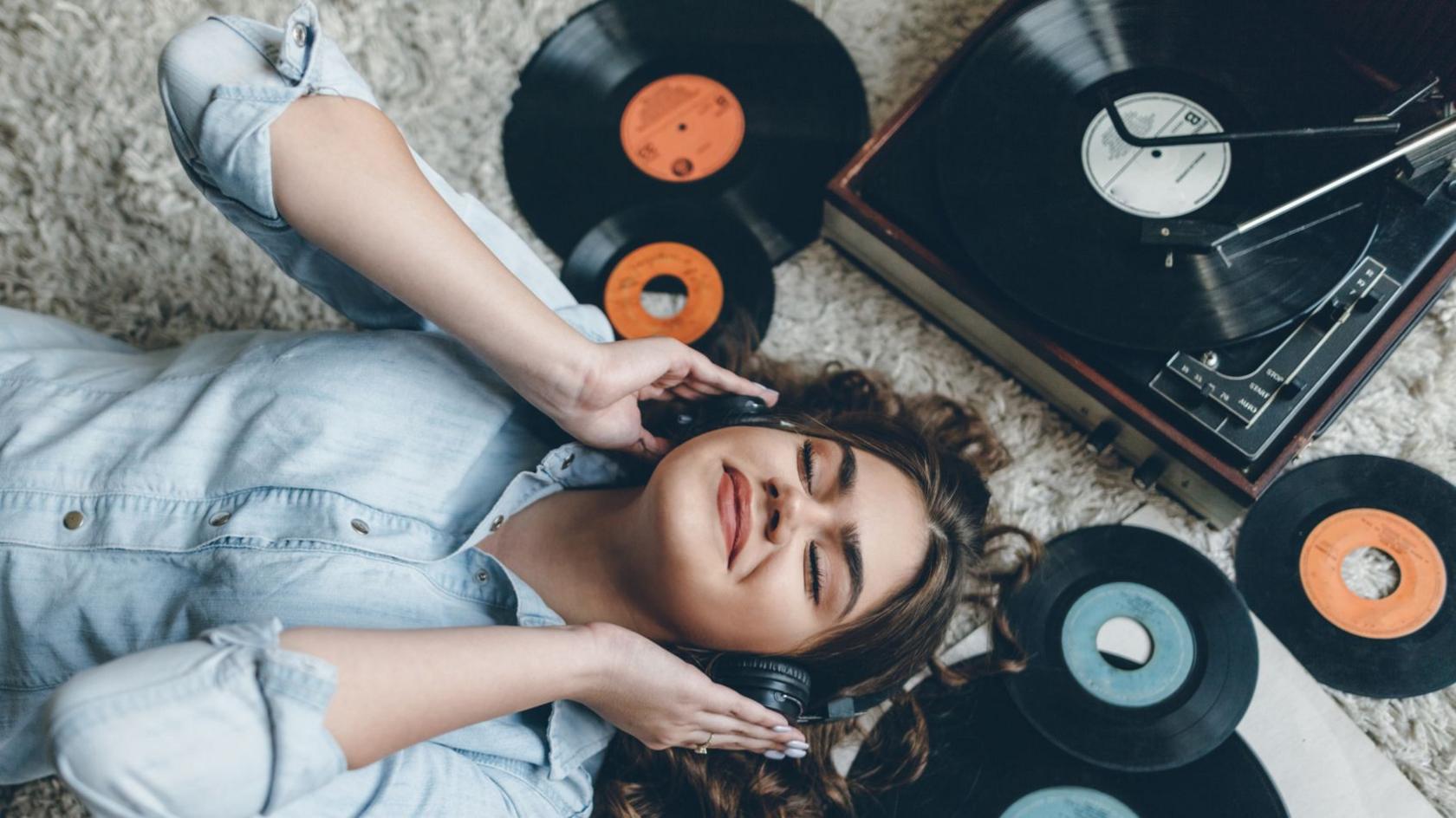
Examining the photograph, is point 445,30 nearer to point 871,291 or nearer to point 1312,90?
point 871,291

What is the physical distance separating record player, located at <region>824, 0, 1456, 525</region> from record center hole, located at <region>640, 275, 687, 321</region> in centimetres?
21

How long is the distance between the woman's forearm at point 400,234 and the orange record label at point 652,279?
0.30m

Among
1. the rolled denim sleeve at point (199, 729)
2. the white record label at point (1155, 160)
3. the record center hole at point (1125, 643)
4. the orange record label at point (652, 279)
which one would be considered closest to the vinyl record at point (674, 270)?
the orange record label at point (652, 279)

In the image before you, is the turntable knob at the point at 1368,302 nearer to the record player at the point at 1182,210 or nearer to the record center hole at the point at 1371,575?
the record player at the point at 1182,210

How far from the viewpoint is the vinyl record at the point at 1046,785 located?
95 cm

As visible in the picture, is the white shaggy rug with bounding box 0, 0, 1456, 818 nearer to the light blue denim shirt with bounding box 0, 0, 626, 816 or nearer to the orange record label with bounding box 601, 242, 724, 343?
the orange record label with bounding box 601, 242, 724, 343

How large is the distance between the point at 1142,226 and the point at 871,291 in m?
0.33

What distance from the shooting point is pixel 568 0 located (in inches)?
46.2

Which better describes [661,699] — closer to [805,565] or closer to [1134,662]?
[805,565]

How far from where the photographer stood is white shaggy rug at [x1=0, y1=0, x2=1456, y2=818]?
108cm

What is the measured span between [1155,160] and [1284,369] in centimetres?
24

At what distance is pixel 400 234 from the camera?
75 cm

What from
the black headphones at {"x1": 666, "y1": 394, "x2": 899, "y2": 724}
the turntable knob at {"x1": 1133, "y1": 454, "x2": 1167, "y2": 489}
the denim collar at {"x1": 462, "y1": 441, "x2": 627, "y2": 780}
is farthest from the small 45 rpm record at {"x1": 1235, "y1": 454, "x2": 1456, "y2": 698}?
the denim collar at {"x1": 462, "y1": 441, "x2": 627, "y2": 780}

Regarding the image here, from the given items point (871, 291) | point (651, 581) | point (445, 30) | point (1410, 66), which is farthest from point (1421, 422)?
point (445, 30)
